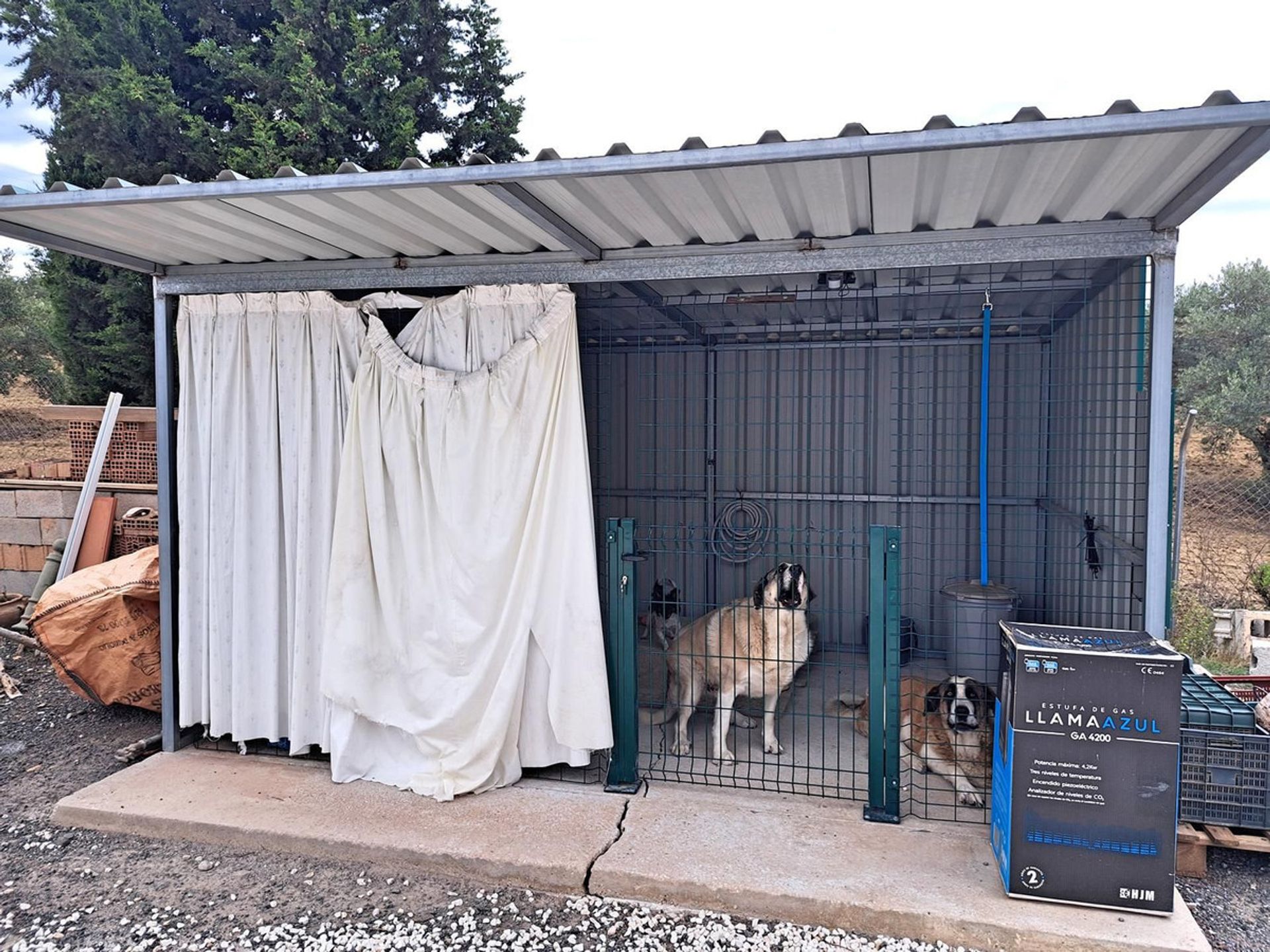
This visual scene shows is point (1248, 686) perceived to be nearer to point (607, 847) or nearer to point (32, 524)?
point (607, 847)

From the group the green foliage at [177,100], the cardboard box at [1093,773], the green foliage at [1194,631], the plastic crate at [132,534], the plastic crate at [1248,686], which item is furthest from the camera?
the green foliage at [177,100]

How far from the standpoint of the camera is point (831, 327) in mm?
6836

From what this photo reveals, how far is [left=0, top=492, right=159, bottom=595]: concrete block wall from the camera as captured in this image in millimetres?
7484

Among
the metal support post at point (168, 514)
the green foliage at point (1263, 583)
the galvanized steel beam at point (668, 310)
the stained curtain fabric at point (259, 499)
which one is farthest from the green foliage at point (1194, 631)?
the metal support post at point (168, 514)

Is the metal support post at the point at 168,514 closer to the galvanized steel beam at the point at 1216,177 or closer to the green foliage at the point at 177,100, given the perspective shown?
the galvanized steel beam at the point at 1216,177

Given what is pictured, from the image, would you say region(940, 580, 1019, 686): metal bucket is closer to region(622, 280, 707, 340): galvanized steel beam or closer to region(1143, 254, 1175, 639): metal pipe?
region(1143, 254, 1175, 639): metal pipe

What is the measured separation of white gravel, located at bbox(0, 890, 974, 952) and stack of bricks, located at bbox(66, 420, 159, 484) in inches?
203

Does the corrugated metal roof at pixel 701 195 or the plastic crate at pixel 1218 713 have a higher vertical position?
the corrugated metal roof at pixel 701 195

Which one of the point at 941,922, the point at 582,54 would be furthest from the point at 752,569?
the point at 582,54

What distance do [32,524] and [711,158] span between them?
7.37 meters

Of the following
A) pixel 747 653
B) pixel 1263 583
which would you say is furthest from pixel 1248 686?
pixel 1263 583

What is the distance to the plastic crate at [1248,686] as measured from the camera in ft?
13.9

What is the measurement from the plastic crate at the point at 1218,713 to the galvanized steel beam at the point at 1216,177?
6.25ft

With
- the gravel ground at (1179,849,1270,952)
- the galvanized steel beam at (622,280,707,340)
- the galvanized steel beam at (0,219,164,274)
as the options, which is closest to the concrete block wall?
the galvanized steel beam at (0,219,164,274)
